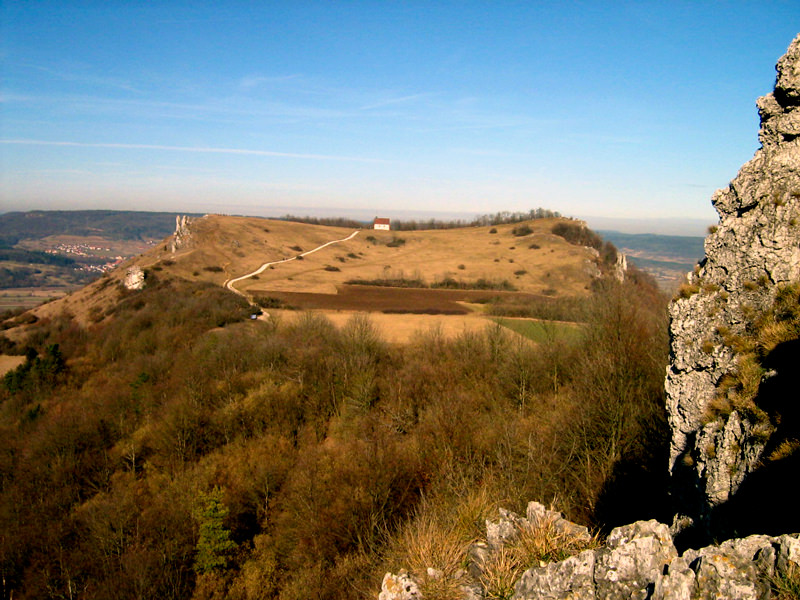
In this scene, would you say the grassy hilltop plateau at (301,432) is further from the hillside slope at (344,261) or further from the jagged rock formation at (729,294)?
the hillside slope at (344,261)

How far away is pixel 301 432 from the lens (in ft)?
93.1

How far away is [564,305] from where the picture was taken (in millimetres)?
33031

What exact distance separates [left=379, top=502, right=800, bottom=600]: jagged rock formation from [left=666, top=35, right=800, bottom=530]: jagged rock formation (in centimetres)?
156

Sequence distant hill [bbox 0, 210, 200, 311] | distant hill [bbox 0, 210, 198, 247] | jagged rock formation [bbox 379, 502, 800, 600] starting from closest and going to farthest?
jagged rock formation [bbox 379, 502, 800, 600] → distant hill [bbox 0, 210, 200, 311] → distant hill [bbox 0, 210, 198, 247]

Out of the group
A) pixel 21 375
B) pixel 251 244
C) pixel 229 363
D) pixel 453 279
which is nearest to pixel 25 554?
pixel 229 363

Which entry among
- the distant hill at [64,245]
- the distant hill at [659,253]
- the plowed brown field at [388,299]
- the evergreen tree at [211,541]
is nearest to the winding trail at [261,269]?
the plowed brown field at [388,299]

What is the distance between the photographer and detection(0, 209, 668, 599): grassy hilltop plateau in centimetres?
1600

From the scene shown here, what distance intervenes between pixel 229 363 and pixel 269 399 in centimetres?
545

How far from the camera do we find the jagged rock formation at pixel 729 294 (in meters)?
5.62

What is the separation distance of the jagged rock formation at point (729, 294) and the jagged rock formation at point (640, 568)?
156 cm

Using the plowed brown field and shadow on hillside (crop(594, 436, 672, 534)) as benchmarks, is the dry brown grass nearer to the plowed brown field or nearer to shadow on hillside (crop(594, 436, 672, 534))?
the plowed brown field

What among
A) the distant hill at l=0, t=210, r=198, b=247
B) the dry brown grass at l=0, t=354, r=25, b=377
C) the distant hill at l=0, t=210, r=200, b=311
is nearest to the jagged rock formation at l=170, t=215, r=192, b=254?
the dry brown grass at l=0, t=354, r=25, b=377

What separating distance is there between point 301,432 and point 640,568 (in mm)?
26202

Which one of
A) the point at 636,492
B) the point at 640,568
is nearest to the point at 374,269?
the point at 636,492
